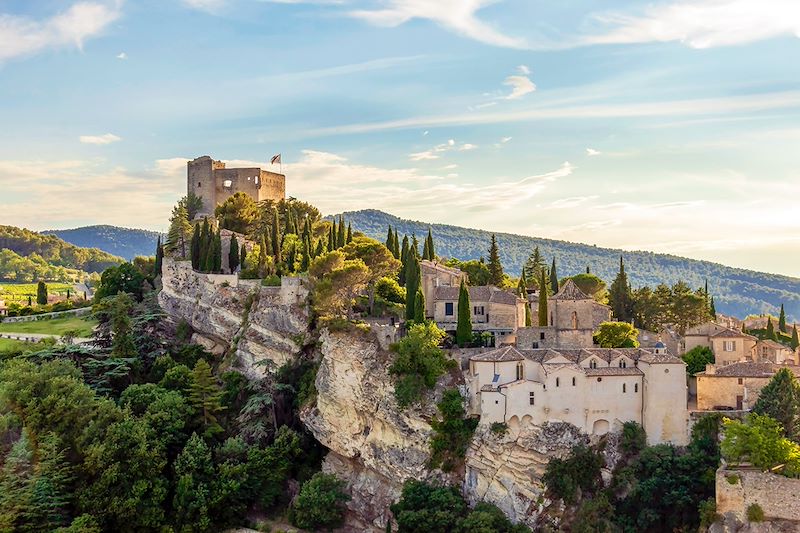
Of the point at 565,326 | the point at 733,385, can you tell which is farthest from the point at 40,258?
the point at 733,385

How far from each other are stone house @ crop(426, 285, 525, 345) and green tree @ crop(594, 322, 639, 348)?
16.2 feet

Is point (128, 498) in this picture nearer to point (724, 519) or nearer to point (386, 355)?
point (386, 355)

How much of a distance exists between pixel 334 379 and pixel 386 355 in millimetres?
3819

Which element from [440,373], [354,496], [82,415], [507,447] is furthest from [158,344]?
[507,447]

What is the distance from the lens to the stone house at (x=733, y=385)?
38156mm

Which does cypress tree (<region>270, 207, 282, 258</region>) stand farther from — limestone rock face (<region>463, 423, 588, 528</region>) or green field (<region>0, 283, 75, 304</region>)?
green field (<region>0, 283, 75, 304</region>)

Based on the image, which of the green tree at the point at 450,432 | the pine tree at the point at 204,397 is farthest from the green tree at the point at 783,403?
the pine tree at the point at 204,397

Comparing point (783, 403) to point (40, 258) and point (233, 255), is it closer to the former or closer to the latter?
point (233, 255)

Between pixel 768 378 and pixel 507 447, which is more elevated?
pixel 768 378

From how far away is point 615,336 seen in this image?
44375 mm

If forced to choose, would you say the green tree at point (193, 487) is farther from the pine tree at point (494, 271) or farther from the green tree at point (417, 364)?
the pine tree at point (494, 271)

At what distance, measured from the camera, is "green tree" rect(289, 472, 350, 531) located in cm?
4150

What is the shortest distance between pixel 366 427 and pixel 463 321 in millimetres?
8105

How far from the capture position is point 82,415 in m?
43.5
